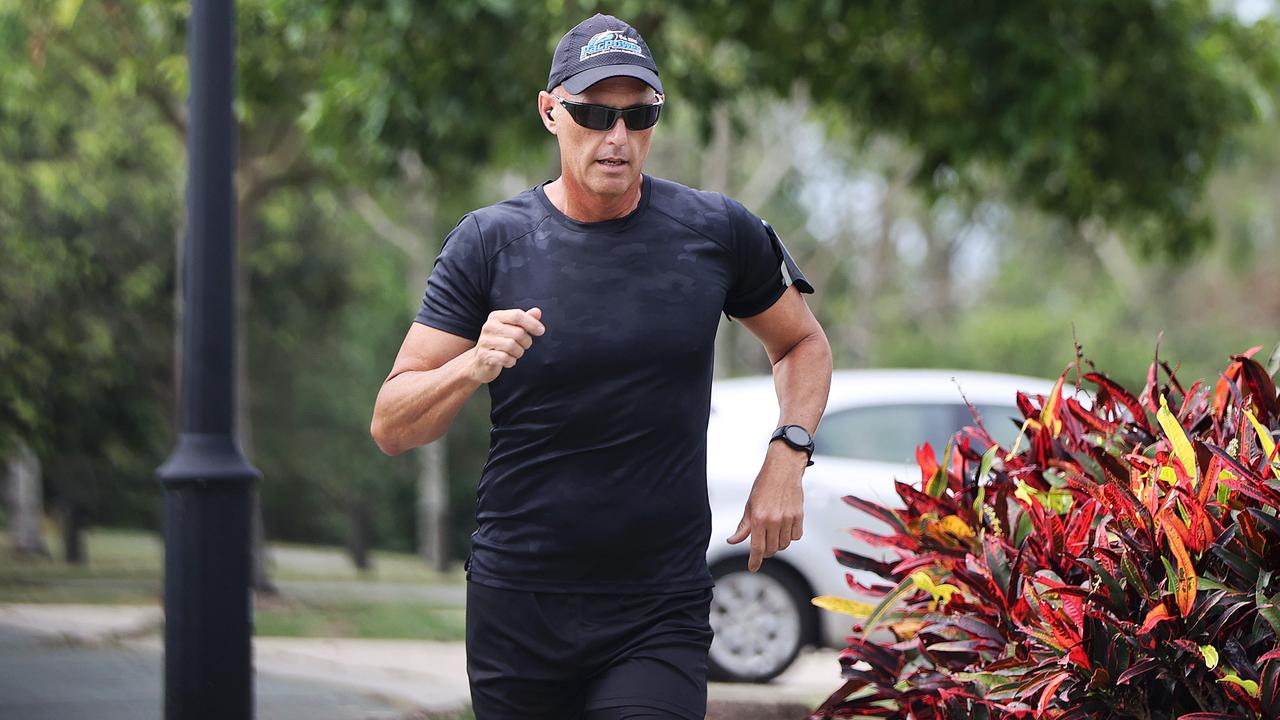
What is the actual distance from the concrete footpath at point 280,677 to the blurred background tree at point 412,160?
310 cm

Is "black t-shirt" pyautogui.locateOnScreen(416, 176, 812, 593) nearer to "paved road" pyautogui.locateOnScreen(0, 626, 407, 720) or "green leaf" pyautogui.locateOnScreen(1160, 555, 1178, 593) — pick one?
"green leaf" pyautogui.locateOnScreen(1160, 555, 1178, 593)

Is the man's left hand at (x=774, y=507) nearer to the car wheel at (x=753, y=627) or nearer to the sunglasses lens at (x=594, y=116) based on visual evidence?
the sunglasses lens at (x=594, y=116)

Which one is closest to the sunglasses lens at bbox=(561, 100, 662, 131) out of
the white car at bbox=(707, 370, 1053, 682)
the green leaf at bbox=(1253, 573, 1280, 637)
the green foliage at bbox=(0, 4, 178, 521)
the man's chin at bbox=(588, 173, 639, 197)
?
the man's chin at bbox=(588, 173, 639, 197)

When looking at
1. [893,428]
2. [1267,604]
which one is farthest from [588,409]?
[893,428]

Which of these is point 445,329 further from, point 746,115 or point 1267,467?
point 746,115

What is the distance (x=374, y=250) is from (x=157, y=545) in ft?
23.7

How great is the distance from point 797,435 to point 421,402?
793 mm

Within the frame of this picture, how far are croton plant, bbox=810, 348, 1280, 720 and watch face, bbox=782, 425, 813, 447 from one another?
587 millimetres

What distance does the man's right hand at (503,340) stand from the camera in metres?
2.72

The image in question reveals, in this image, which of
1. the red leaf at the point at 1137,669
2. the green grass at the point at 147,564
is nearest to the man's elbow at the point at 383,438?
the red leaf at the point at 1137,669

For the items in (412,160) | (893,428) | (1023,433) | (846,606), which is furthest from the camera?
(412,160)

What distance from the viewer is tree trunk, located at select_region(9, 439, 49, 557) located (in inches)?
763

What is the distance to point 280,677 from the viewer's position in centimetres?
805

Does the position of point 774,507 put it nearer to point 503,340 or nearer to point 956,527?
point 503,340
